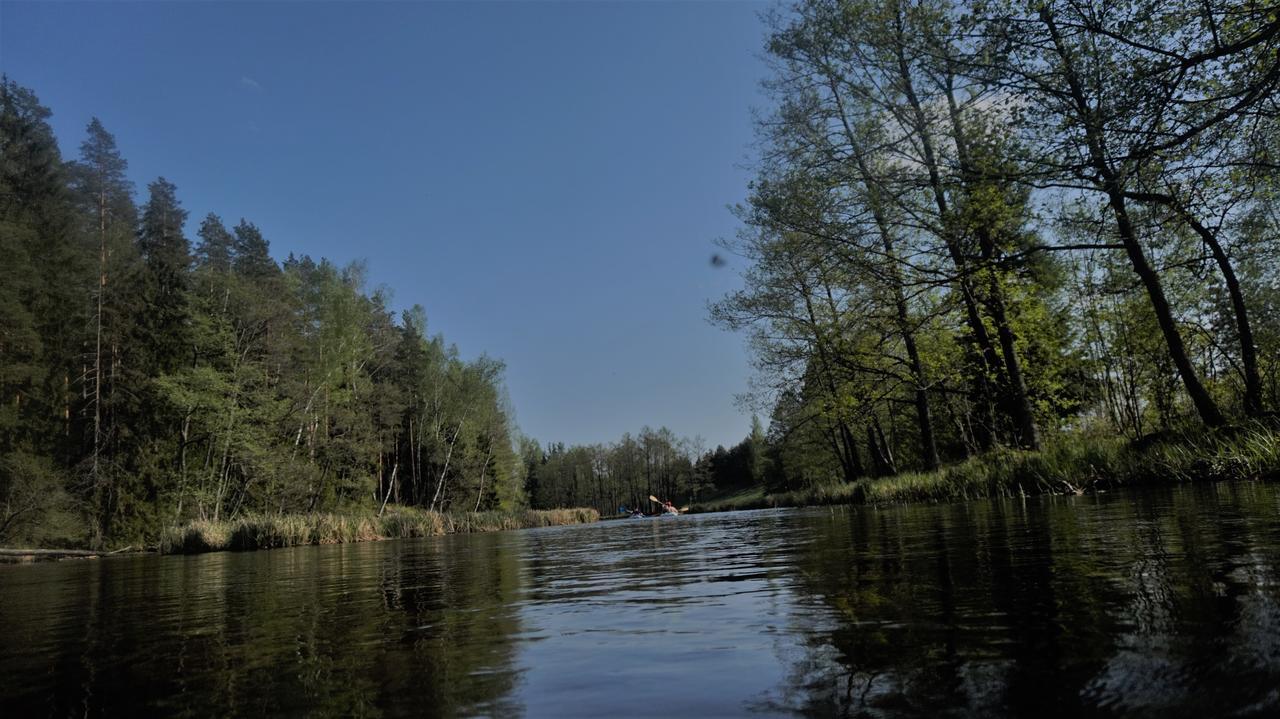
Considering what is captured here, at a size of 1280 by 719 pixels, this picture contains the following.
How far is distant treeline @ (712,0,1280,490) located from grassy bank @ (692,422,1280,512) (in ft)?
3.17

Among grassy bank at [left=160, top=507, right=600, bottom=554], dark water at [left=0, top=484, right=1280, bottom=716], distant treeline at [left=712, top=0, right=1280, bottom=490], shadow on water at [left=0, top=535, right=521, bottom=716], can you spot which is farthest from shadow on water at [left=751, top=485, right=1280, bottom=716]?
grassy bank at [left=160, top=507, right=600, bottom=554]

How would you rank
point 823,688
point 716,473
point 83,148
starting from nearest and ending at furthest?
point 823,688
point 83,148
point 716,473

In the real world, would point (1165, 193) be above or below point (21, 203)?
below

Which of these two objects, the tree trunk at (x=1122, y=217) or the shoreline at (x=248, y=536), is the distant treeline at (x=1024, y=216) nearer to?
the tree trunk at (x=1122, y=217)

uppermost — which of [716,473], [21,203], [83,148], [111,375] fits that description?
[83,148]

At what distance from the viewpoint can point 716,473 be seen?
4594 inches

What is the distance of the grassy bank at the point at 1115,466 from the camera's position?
26.1 ft

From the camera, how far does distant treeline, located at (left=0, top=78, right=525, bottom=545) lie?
86.3 feet

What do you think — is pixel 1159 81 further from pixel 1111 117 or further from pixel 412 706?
pixel 412 706

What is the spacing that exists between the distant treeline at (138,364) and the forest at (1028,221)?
2255 centimetres

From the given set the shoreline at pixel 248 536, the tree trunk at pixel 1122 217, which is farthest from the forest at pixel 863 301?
the shoreline at pixel 248 536

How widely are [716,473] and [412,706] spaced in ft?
386

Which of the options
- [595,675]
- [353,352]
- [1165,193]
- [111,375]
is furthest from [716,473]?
[595,675]

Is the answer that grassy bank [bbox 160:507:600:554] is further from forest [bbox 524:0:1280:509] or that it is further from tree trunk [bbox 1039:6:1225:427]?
tree trunk [bbox 1039:6:1225:427]
